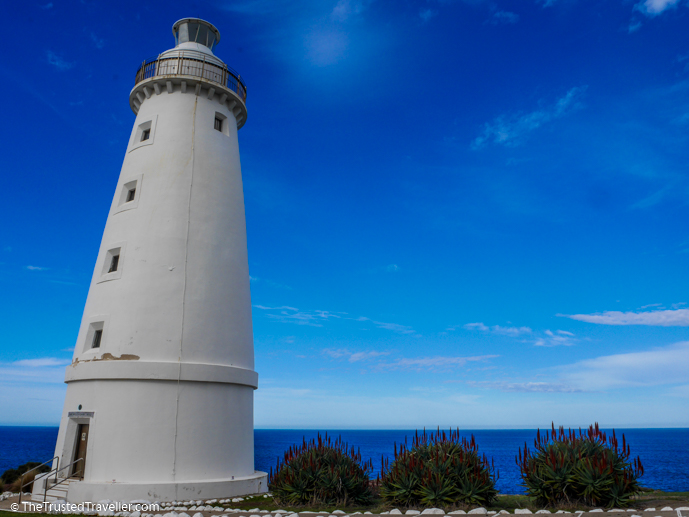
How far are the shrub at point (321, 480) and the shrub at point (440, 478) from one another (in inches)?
41.4

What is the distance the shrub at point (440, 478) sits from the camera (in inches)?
440

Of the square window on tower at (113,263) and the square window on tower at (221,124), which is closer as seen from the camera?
the square window on tower at (113,263)

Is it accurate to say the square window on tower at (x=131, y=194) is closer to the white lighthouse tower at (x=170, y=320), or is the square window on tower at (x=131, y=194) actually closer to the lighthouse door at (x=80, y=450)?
the white lighthouse tower at (x=170, y=320)

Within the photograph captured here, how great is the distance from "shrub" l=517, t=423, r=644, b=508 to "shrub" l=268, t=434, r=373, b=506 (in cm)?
433

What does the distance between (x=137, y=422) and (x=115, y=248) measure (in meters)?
5.90

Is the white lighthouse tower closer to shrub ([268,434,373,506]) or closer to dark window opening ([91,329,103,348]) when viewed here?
dark window opening ([91,329,103,348])

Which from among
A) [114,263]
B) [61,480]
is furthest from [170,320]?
[61,480]

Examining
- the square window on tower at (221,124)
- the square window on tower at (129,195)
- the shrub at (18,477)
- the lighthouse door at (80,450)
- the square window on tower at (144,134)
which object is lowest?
the shrub at (18,477)

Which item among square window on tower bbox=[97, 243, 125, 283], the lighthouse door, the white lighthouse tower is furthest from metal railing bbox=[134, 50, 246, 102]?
the lighthouse door

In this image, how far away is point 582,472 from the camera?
10461 mm

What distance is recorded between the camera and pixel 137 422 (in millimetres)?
14320

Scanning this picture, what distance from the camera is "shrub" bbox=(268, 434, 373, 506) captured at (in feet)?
41.7

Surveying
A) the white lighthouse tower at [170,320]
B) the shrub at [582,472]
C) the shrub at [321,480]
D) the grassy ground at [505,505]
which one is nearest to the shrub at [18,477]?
the white lighthouse tower at [170,320]

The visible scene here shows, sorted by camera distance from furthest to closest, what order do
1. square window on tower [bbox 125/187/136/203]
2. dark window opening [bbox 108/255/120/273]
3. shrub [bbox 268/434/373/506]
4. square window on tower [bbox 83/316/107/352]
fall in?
square window on tower [bbox 125/187/136/203] < dark window opening [bbox 108/255/120/273] < square window on tower [bbox 83/316/107/352] < shrub [bbox 268/434/373/506]
